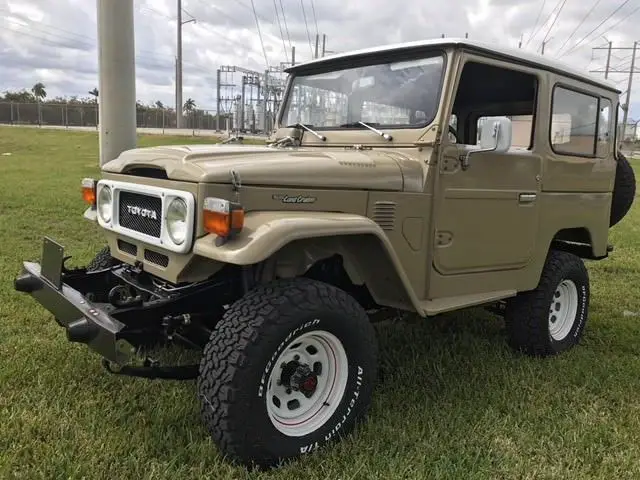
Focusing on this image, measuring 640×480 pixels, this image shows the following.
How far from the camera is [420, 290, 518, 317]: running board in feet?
11.7

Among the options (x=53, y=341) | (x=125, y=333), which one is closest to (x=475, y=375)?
(x=125, y=333)

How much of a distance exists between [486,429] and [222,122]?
4110 cm

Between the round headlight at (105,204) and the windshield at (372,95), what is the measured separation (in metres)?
1.52

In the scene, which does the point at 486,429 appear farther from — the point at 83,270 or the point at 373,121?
the point at 83,270

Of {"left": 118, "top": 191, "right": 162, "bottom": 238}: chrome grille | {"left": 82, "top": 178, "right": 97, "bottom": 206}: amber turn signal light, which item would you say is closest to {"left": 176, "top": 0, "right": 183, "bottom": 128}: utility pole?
{"left": 82, "top": 178, "right": 97, "bottom": 206}: amber turn signal light

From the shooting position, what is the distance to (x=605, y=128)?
194 inches

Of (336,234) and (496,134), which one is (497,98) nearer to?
(496,134)

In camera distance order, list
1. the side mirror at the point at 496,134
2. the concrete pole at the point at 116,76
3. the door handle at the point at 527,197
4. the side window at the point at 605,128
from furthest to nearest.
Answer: the concrete pole at the point at 116,76 < the side window at the point at 605,128 < the door handle at the point at 527,197 < the side mirror at the point at 496,134

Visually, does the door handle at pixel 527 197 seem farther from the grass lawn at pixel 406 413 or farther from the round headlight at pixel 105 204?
the round headlight at pixel 105 204

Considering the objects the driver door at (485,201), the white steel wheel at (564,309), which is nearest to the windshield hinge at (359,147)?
the driver door at (485,201)

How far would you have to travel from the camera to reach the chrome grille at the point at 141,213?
3.11 meters

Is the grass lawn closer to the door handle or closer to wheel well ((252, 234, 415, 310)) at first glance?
wheel well ((252, 234, 415, 310))

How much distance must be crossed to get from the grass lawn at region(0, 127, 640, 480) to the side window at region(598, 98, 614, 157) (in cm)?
155

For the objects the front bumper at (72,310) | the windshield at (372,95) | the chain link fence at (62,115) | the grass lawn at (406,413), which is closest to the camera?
the front bumper at (72,310)
